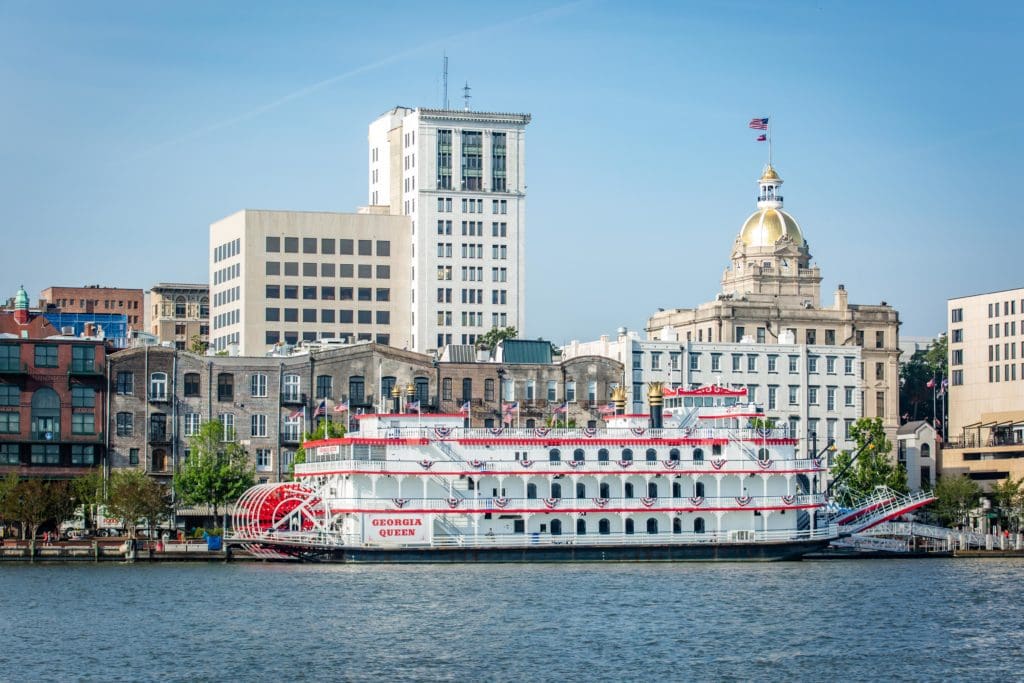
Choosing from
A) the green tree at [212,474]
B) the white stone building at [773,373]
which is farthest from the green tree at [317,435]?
the white stone building at [773,373]

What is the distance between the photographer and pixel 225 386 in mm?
114188

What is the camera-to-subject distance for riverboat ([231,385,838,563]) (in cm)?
8969

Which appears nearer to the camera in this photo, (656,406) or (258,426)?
(656,406)

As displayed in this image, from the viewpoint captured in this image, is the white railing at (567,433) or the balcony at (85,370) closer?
the white railing at (567,433)

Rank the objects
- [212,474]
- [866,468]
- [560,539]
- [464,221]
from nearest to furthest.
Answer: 1. [560,539]
2. [212,474]
3. [866,468]
4. [464,221]

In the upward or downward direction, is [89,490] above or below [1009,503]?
above

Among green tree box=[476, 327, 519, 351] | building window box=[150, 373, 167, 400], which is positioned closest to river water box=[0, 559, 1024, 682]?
building window box=[150, 373, 167, 400]

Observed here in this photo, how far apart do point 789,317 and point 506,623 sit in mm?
77108

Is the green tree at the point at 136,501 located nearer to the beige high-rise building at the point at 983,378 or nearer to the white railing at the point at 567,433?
the white railing at the point at 567,433

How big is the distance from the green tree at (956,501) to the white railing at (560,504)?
27931 mm

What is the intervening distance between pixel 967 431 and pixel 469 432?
71.1m

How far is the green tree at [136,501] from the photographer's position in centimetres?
9912

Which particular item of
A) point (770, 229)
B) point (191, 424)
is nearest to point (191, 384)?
point (191, 424)

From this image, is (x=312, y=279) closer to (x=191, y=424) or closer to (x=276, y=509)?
(x=191, y=424)
